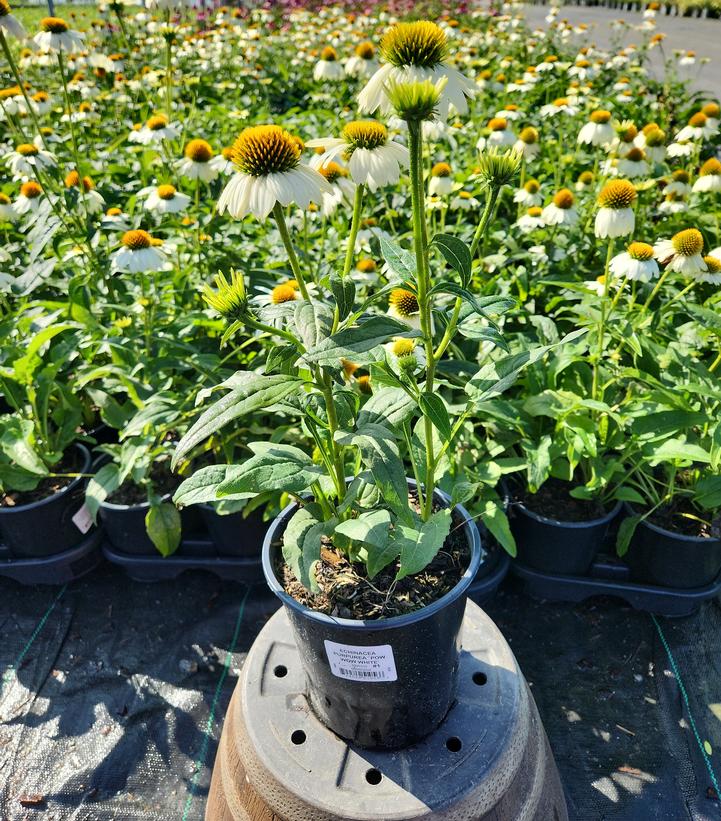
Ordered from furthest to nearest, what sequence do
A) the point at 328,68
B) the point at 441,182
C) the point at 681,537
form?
the point at 328,68 < the point at 441,182 < the point at 681,537

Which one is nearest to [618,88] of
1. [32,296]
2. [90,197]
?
[90,197]

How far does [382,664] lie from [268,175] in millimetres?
766

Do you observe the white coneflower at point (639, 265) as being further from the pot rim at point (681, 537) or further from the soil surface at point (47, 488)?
the soil surface at point (47, 488)

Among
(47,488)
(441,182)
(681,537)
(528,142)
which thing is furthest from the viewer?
(528,142)

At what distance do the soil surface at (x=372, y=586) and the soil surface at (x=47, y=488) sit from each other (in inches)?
42.7

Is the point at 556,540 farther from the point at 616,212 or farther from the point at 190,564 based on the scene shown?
the point at 190,564

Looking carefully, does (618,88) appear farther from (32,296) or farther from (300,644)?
A: (300,644)

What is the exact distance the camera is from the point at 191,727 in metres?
1.70

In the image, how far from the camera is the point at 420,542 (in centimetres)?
101

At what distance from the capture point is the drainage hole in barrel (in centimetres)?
109

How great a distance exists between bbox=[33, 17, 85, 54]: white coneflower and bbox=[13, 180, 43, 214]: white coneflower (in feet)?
1.52

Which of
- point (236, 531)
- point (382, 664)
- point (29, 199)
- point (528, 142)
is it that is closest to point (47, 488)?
point (236, 531)

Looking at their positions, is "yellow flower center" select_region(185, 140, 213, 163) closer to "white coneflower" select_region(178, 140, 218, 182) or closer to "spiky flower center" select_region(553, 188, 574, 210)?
"white coneflower" select_region(178, 140, 218, 182)

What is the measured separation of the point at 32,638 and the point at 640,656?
1.73 metres
